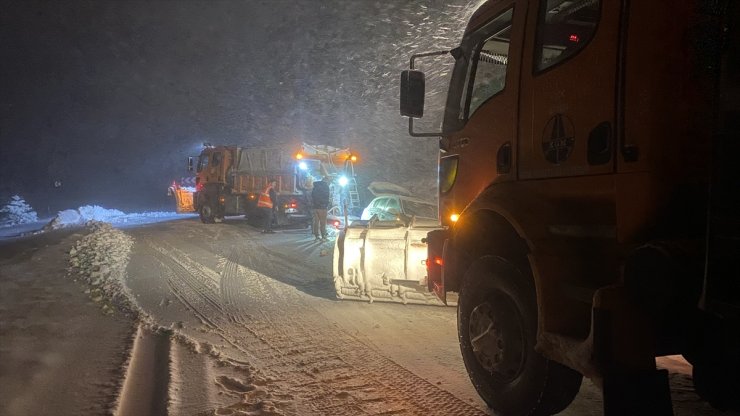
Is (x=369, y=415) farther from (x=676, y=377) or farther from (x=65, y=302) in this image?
(x=65, y=302)

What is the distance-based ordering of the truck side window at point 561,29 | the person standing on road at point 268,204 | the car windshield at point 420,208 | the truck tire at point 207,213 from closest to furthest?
the truck side window at point 561,29
the car windshield at point 420,208
the person standing on road at point 268,204
the truck tire at point 207,213

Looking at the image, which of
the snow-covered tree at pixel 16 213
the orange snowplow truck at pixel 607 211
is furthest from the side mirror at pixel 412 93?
the snow-covered tree at pixel 16 213

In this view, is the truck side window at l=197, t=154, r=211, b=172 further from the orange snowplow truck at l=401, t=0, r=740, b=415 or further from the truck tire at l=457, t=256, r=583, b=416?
the truck tire at l=457, t=256, r=583, b=416

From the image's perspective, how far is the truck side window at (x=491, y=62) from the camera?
400 centimetres

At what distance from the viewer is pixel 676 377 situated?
423 centimetres

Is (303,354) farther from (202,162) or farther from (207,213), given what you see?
(202,162)

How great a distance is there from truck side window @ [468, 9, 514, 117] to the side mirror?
515mm

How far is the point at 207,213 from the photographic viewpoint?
21516 mm

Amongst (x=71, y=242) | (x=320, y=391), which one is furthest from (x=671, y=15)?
(x=71, y=242)

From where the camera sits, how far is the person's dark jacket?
14117mm

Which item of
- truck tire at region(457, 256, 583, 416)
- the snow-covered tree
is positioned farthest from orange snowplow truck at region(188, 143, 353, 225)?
the snow-covered tree

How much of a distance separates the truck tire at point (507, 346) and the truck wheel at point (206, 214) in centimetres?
1908

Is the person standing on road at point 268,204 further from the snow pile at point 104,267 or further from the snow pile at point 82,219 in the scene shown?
the snow pile at point 82,219

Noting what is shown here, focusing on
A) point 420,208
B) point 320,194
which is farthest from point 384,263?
point 420,208
